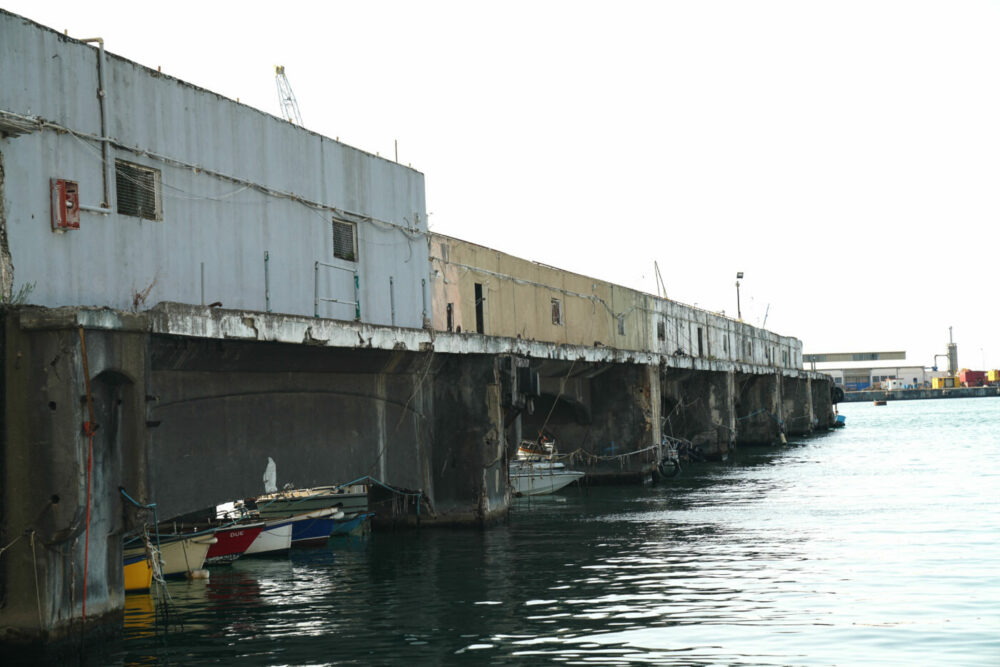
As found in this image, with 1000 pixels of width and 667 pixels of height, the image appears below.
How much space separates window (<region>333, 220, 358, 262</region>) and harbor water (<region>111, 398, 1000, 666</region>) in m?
6.68

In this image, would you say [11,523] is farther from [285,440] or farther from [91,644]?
[285,440]

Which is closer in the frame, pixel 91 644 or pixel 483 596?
pixel 91 644

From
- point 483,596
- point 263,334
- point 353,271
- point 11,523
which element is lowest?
point 483,596

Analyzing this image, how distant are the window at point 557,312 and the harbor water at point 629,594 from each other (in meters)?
7.61

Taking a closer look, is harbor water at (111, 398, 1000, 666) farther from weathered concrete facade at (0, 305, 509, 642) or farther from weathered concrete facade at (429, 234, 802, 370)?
weathered concrete facade at (429, 234, 802, 370)

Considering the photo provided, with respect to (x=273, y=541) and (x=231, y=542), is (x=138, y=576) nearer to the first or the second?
(x=231, y=542)

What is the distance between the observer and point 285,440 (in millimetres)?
21609

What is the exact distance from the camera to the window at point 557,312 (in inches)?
1526

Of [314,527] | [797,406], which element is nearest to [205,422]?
[314,527]

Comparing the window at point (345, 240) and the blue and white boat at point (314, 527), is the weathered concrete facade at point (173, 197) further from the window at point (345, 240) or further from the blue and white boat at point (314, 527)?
the blue and white boat at point (314, 527)

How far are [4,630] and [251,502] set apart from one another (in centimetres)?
1550

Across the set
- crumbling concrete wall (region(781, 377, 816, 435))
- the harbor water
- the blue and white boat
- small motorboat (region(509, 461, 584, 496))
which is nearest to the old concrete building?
the harbor water

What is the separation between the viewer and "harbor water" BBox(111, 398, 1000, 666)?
1469 centimetres

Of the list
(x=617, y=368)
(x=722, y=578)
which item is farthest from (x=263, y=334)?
(x=617, y=368)
